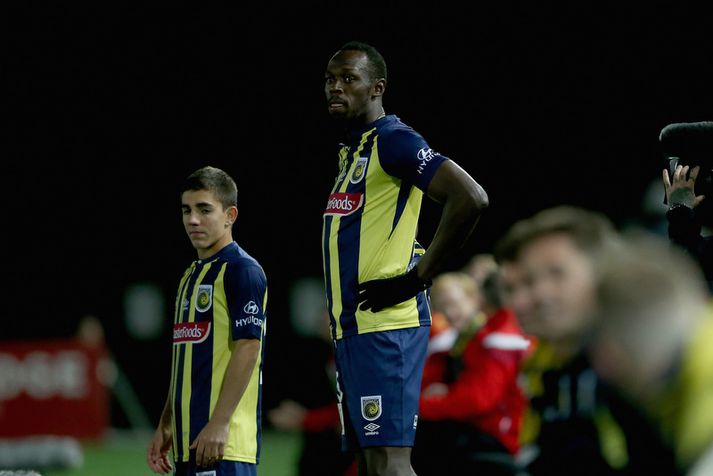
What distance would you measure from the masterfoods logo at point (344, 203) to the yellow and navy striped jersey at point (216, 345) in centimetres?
42

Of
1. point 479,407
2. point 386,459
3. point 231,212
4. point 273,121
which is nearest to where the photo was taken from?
point 386,459

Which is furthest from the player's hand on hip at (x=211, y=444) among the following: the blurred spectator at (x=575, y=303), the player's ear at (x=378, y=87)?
the blurred spectator at (x=575, y=303)

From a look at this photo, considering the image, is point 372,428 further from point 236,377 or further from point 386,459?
point 236,377

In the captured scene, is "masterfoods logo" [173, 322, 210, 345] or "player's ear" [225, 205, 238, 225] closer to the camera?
"masterfoods logo" [173, 322, 210, 345]

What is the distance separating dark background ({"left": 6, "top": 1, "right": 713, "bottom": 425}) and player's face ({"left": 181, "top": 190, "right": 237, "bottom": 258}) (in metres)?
11.9

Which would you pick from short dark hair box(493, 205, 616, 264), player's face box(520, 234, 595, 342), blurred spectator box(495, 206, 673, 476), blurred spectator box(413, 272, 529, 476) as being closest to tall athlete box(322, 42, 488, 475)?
blurred spectator box(495, 206, 673, 476)

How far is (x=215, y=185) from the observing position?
4898mm

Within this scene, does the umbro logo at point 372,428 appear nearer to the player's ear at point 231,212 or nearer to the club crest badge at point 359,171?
the club crest badge at point 359,171

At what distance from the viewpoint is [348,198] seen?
454cm

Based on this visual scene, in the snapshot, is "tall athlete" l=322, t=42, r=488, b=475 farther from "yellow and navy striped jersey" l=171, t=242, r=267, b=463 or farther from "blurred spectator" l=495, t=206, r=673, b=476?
"blurred spectator" l=495, t=206, r=673, b=476

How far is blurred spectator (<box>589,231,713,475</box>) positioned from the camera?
83.0 inches

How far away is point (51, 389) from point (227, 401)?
448 inches

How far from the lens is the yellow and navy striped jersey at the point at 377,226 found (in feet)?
14.5

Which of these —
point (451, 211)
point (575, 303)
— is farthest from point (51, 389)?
point (575, 303)
